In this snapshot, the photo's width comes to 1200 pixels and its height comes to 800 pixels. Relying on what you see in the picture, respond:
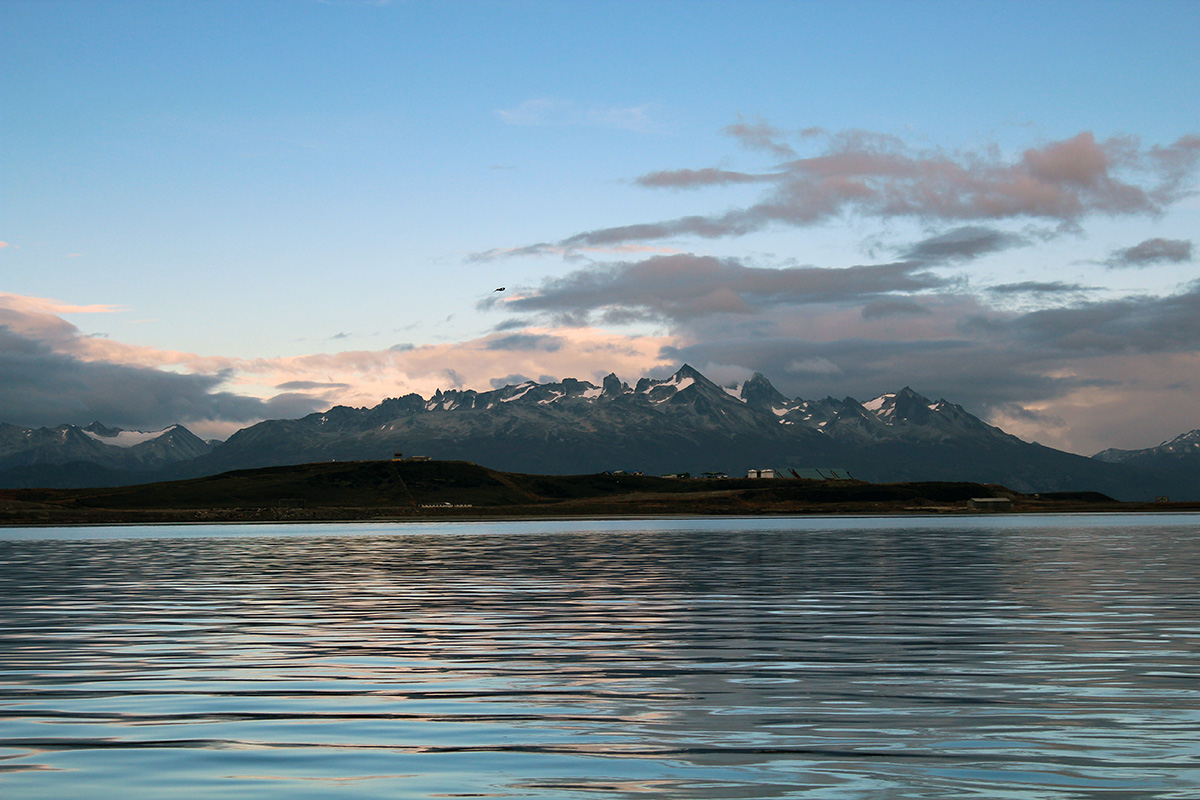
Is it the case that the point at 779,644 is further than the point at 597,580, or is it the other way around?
the point at 597,580

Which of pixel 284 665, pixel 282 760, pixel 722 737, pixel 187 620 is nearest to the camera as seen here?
pixel 282 760

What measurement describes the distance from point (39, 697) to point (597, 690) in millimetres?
11632

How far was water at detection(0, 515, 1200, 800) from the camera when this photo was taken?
15258 millimetres

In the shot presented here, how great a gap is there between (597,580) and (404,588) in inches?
422

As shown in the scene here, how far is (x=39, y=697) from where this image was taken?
22750mm

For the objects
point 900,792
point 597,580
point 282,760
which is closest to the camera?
point 900,792

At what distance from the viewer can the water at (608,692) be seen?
15258 mm

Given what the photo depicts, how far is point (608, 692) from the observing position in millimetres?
22719

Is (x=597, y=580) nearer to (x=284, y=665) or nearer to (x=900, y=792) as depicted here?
(x=284, y=665)

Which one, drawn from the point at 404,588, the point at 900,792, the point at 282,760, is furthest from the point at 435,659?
the point at 404,588

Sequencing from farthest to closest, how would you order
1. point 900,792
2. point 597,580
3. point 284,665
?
1. point 597,580
2. point 284,665
3. point 900,792

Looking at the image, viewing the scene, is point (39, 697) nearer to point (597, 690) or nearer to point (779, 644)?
point (597, 690)

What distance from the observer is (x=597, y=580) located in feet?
193

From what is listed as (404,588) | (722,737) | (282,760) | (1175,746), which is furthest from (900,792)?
(404,588)
